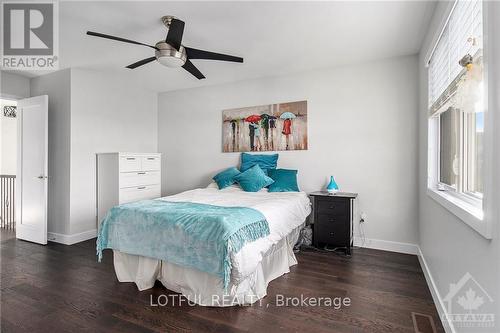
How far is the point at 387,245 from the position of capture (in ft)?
10.8

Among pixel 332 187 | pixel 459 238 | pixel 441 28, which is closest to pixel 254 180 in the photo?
pixel 332 187

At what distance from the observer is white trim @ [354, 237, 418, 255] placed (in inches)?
125

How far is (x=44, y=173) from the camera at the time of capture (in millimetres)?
3527

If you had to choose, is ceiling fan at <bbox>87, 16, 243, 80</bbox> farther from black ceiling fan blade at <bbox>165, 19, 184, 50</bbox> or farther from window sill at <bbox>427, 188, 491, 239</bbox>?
window sill at <bbox>427, 188, 491, 239</bbox>

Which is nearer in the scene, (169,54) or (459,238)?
(459,238)

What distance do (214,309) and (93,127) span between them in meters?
3.38

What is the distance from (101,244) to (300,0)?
284cm

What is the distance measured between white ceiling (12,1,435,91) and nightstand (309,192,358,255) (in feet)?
6.01

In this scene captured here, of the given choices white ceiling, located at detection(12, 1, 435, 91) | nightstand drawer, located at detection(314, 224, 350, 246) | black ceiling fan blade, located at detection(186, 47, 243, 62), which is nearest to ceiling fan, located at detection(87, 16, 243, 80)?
black ceiling fan blade, located at detection(186, 47, 243, 62)

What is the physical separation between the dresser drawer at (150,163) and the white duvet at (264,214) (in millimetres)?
1316

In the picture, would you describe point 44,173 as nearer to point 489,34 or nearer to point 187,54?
point 187,54

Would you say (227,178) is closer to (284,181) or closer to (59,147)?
(284,181)

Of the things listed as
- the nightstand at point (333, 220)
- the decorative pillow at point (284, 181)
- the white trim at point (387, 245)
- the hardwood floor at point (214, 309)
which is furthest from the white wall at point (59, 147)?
the white trim at point (387, 245)

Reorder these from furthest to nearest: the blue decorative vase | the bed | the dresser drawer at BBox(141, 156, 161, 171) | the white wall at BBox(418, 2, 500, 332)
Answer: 1. the dresser drawer at BBox(141, 156, 161, 171)
2. the blue decorative vase
3. the bed
4. the white wall at BBox(418, 2, 500, 332)
